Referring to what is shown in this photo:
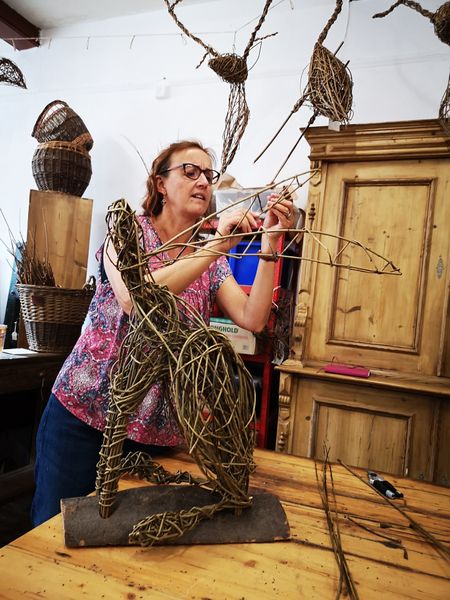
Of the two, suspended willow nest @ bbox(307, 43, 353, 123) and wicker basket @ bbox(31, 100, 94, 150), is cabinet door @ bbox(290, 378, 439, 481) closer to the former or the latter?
suspended willow nest @ bbox(307, 43, 353, 123)

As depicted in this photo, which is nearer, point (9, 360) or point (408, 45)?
point (9, 360)

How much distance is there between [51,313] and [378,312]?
1.66m

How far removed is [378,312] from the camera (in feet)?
7.18

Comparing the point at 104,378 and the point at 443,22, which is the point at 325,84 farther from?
the point at 104,378

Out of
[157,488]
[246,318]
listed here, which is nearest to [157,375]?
[157,488]

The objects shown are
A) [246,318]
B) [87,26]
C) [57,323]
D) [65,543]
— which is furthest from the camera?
[87,26]

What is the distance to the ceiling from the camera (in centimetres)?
327

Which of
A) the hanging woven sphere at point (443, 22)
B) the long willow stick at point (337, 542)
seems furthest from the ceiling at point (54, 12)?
the long willow stick at point (337, 542)

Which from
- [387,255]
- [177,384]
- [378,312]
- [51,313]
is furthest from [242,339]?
[177,384]

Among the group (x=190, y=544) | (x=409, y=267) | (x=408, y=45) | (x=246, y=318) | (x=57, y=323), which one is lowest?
(x=190, y=544)

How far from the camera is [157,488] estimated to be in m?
0.88

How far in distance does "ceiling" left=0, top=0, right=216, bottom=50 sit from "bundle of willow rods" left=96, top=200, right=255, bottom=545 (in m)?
3.15

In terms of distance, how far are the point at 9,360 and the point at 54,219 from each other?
3.47 feet

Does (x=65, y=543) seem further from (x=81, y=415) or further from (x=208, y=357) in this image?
(x=81, y=415)
